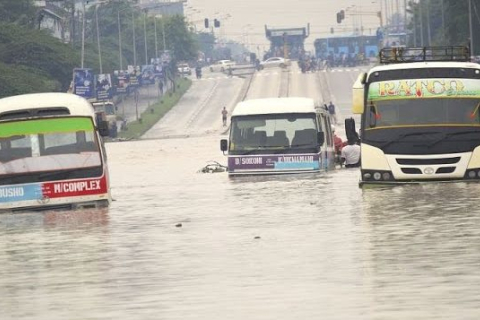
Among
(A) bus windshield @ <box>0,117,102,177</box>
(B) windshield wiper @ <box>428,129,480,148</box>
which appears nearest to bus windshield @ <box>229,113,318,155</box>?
(B) windshield wiper @ <box>428,129,480,148</box>

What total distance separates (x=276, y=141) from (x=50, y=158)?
9.99 m

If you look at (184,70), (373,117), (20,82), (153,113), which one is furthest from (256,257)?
(184,70)

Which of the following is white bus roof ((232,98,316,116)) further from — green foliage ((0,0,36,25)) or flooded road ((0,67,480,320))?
green foliage ((0,0,36,25))

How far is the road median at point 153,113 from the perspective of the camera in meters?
105

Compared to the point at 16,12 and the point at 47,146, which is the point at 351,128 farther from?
the point at 16,12

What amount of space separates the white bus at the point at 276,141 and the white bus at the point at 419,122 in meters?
7.41

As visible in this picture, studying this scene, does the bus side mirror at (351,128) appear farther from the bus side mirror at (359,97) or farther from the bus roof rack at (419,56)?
the bus roof rack at (419,56)

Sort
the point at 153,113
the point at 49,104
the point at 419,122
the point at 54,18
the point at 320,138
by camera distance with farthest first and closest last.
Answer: the point at 54,18, the point at 153,113, the point at 320,138, the point at 419,122, the point at 49,104

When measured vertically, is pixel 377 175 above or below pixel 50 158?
below

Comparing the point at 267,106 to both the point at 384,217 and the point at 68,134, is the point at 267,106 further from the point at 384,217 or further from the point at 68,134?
→ the point at 384,217

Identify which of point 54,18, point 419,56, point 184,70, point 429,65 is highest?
point 54,18

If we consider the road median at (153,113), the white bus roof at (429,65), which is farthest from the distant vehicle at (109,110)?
the white bus roof at (429,65)

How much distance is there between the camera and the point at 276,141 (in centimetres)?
3753

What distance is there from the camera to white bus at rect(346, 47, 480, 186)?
95.0 ft
